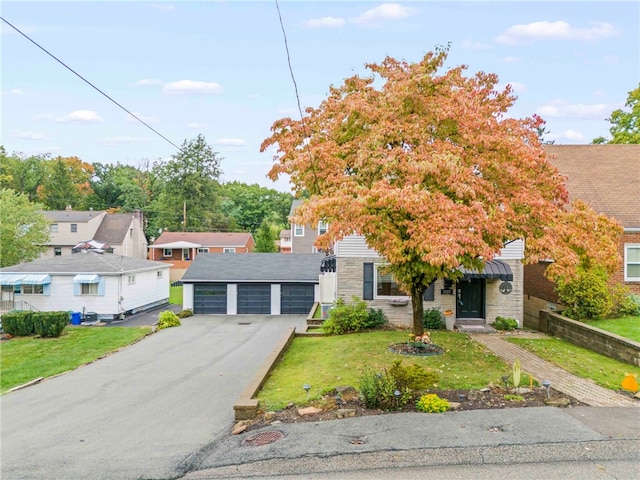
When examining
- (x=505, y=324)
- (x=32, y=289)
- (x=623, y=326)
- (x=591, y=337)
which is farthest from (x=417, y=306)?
(x=32, y=289)

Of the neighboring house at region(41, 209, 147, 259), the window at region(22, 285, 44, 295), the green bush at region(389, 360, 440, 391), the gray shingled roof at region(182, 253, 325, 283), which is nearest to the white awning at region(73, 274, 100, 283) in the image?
the window at region(22, 285, 44, 295)

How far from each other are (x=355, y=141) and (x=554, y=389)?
6.55 m

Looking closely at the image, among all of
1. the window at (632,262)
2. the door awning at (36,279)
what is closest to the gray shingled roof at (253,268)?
the door awning at (36,279)

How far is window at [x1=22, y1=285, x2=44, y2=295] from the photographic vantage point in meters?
25.1

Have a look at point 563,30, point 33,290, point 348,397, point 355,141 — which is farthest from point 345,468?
point 33,290

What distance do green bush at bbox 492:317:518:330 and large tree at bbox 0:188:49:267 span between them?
32.5m

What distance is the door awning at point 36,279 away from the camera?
962 inches

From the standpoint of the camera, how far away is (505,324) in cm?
1559

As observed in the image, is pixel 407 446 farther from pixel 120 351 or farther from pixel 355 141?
pixel 120 351

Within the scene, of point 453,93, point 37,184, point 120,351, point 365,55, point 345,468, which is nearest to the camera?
point 345,468

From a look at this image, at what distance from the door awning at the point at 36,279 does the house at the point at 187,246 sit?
16.7 metres

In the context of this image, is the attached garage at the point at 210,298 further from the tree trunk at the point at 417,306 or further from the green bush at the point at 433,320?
the tree trunk at the point at 417,306

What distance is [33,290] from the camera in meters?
25.2

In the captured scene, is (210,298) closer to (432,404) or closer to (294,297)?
(294,297)
